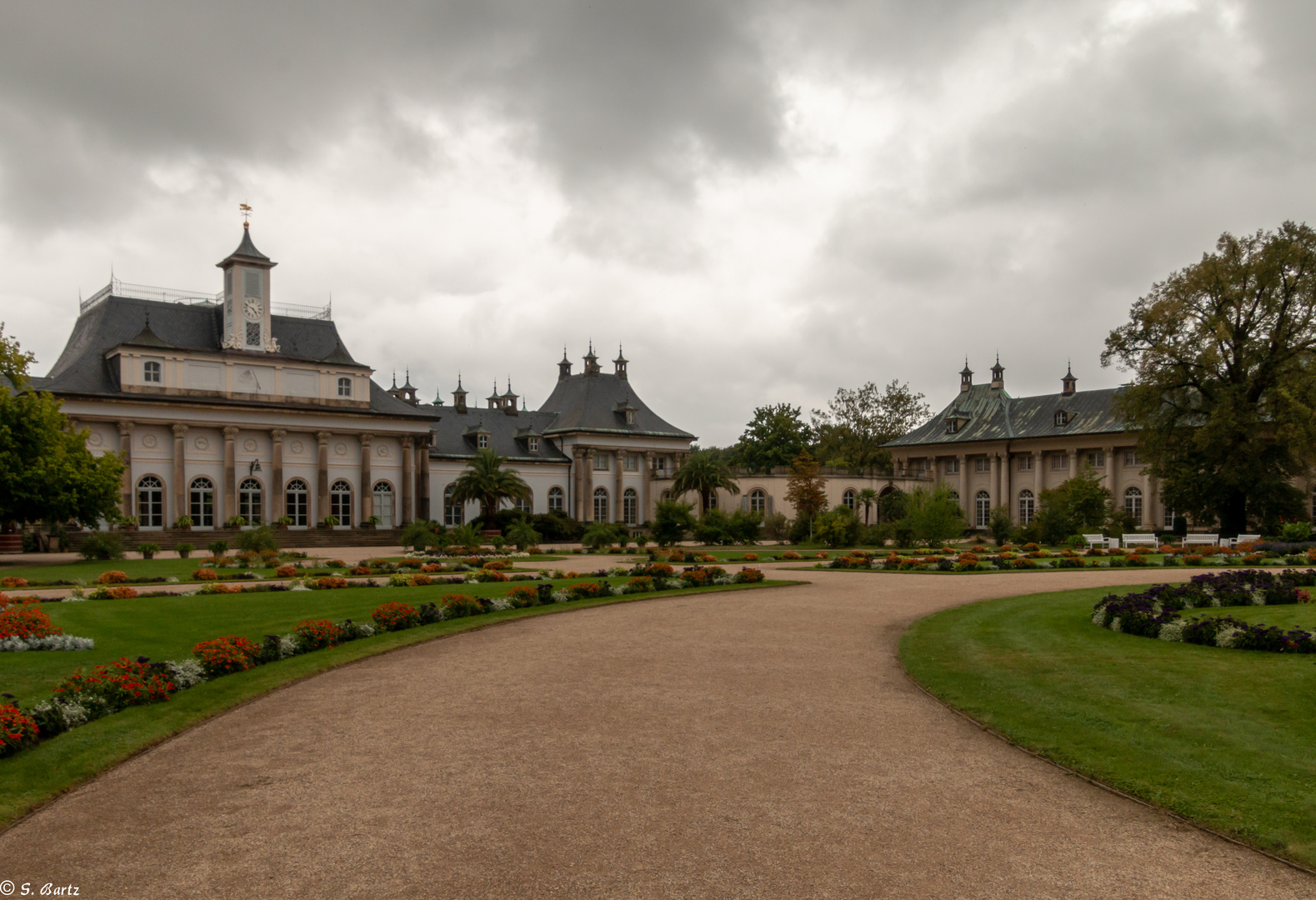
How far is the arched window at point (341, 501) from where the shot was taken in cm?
5544

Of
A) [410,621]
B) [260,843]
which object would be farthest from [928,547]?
[260,843]

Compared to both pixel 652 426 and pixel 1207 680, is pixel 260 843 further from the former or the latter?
pixel 652 426

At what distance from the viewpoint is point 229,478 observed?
5106 centimetres

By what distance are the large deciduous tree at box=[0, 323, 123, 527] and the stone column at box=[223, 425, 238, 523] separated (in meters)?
15.5

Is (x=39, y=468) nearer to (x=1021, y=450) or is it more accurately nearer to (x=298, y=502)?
(x=298, y=502)

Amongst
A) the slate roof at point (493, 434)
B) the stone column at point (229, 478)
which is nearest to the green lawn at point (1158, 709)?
the stone column at point (229, 478)

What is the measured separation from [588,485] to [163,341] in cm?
2740

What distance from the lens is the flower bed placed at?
12859 millimetres

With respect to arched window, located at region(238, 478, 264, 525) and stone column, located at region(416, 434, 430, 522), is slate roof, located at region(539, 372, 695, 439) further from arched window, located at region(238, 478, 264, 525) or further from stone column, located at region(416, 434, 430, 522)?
arched window, located at region(238, 478, 264, 525)

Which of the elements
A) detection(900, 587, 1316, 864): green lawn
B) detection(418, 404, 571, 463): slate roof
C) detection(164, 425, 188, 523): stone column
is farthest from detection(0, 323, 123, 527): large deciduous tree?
detection(900, 587, 1316, 864): green lawn

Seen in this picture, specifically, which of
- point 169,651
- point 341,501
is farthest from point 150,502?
point 169,651

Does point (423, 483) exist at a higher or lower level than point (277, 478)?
lower

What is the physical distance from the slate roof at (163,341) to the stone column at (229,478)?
181 centimetres

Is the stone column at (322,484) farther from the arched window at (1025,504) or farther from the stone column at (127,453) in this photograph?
the arched window at (1025,504)
